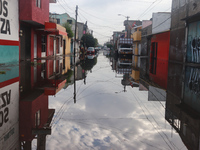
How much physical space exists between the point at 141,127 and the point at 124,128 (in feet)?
1.23

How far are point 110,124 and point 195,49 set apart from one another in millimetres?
14605

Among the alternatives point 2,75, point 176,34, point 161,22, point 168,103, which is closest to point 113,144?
point 168,103

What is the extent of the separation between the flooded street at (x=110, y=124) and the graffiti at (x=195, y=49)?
11.2 meters

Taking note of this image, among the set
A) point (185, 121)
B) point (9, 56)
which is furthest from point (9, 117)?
point (9, 56)

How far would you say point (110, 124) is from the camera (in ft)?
15.1

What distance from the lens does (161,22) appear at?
28438 millimetres

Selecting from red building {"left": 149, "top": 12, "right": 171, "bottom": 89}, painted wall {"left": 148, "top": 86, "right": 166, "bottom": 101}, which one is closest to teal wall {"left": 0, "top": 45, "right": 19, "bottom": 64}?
painted wall {"left": 148, "top": 86, "right": 166, "bottom": 101}

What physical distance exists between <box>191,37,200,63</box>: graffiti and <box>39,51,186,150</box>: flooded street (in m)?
11.2

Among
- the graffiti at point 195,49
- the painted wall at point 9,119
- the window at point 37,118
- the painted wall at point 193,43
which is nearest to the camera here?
the painted wall at point 9,119

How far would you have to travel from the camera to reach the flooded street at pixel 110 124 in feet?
12.0

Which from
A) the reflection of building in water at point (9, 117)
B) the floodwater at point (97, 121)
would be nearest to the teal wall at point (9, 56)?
the floodwater at point (97, 121)

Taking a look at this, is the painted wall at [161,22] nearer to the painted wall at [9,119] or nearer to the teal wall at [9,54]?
the teal wall at [9,54]

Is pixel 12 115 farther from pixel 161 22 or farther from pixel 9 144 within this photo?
pixel 161 22

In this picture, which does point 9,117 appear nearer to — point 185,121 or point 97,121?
point 97,121
